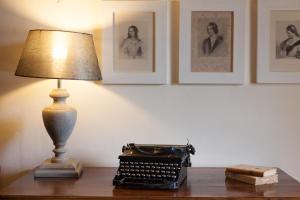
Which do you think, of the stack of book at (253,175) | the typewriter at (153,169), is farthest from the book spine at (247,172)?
the typewriter at (153,169)

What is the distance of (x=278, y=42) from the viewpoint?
6.67ft

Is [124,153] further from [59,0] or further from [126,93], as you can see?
[59,0]

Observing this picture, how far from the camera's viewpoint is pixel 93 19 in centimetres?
206

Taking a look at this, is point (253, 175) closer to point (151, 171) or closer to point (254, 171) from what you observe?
point (254, 171)

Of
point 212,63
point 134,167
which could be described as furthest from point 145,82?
point 134,167

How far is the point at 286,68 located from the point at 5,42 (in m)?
1.41

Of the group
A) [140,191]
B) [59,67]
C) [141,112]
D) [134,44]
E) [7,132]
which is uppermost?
[134,44]

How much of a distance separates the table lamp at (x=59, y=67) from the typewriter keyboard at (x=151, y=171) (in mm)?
267

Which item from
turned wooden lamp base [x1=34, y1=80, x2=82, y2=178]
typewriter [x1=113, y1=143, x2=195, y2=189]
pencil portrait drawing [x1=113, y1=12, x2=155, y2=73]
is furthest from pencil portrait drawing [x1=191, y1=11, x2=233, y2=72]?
turned wooden lamp base [x1=34, y1=80, x2=82, y2=178]

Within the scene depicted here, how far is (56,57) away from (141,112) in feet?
1.82

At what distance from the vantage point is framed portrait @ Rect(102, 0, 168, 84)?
6.68ft

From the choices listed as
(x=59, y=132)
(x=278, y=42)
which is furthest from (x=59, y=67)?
(x=278, y=42)

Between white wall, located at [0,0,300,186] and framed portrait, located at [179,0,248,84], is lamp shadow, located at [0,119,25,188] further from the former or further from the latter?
framed portrait, located at [179,0,248,84]

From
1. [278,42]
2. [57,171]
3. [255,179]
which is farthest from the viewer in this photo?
[278,42]
